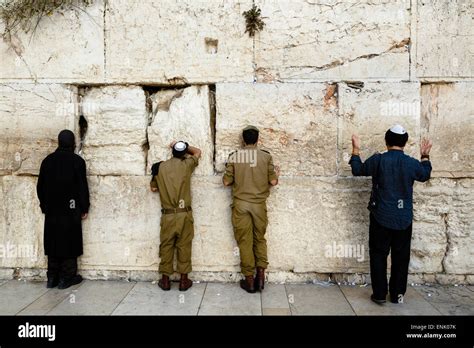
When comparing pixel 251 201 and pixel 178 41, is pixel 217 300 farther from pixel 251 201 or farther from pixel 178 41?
pixel 178 41

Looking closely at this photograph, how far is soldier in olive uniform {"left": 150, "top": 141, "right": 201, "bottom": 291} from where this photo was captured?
4.12 meters

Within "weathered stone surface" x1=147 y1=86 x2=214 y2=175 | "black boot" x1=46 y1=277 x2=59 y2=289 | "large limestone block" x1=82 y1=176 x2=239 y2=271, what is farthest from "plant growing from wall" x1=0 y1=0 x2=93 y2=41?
"black boot" x1=46 y1=277 x2=59 y2=289

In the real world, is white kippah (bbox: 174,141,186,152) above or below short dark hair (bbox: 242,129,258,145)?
below

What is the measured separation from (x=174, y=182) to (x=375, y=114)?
261 centimetres

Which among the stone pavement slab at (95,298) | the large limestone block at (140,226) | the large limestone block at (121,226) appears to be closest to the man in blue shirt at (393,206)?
the large limestone block at (140,226)

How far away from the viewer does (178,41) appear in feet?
14.8

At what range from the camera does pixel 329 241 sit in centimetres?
445

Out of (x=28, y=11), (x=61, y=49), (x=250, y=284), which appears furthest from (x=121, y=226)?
(x=28, y=11)

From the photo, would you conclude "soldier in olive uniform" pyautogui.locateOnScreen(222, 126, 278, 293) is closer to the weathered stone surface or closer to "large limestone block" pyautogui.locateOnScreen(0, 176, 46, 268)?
the weathered stone surface

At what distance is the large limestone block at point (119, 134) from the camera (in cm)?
461

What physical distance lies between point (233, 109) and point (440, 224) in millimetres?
2945

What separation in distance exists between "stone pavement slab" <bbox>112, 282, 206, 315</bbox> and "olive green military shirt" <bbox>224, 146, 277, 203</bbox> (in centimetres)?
123

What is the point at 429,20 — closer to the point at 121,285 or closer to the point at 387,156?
the point at 387,156

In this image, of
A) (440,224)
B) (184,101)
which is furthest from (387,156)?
(184,101)
